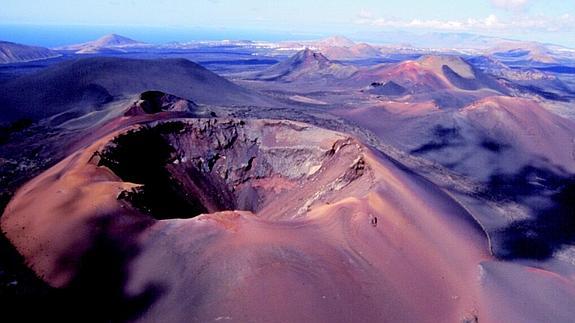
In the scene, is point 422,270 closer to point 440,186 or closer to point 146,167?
point 440,186

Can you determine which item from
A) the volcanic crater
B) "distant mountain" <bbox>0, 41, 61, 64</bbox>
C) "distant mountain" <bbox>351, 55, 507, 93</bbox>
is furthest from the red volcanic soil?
"distant mountain" <bbox>0, 41, 61, 64</bbox>

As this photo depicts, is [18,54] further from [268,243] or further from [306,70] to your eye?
[268,243]

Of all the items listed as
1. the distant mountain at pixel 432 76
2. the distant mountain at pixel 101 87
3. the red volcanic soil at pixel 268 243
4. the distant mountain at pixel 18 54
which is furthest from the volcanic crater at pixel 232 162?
the distant mountain at pixel 18 54

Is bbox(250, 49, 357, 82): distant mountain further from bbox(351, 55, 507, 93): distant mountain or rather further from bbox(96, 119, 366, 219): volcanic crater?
bbox(96, 119, 366, 219): volcanic crater

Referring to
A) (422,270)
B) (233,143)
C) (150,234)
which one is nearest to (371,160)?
(422,270)

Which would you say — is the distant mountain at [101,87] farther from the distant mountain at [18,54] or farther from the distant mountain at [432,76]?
the distant mountain at [18,54]
